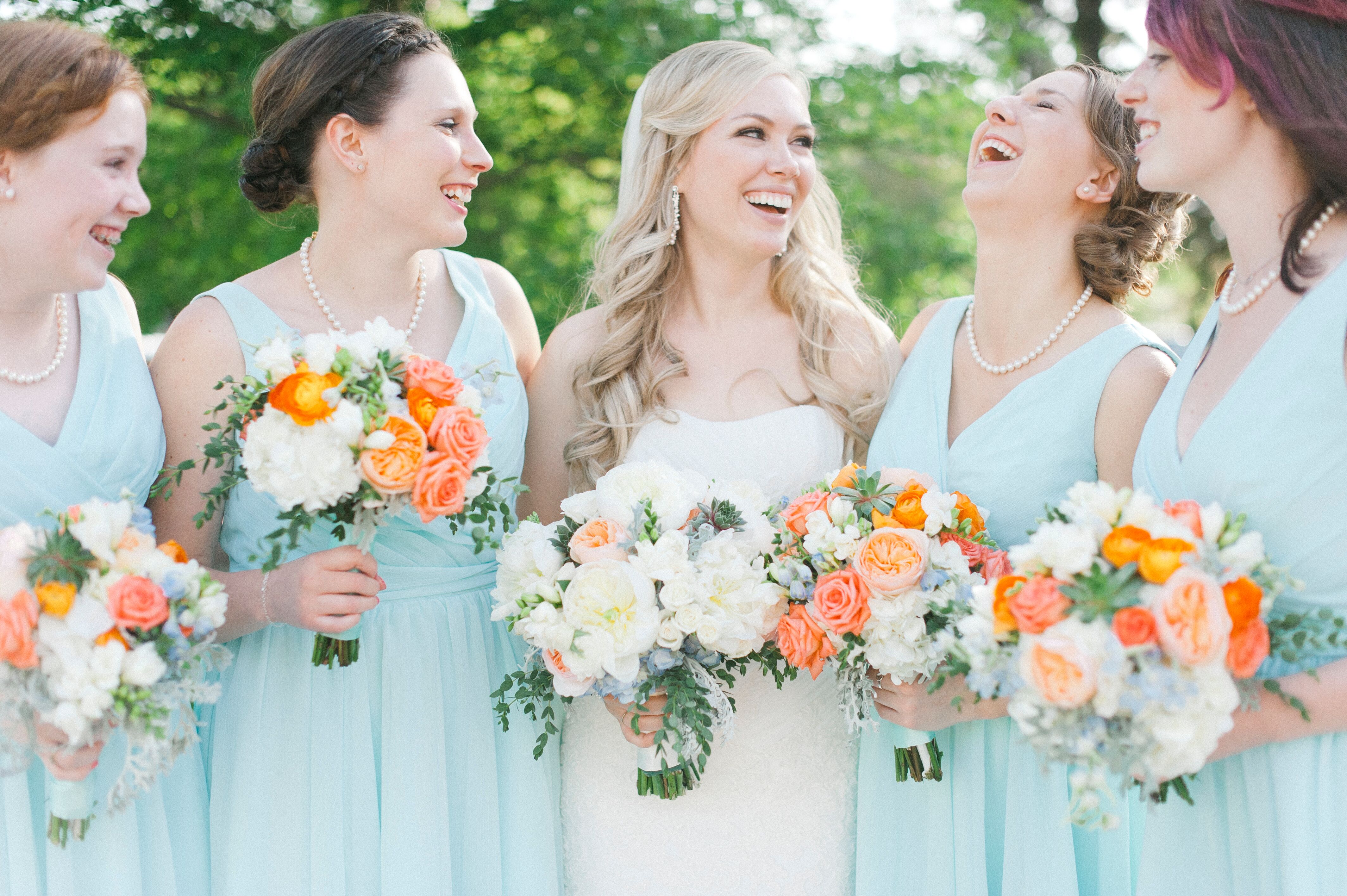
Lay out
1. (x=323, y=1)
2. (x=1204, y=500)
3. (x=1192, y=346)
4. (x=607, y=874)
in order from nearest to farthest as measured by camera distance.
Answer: (x=1204, y=500) → (x=1192, y=346) → (x=607, y=874) → (x=323, y=1)

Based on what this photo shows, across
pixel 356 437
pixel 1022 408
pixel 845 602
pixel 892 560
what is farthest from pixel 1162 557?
pixel 356 437

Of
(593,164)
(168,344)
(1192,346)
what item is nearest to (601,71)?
(593,164)

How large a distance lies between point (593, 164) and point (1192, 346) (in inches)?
237

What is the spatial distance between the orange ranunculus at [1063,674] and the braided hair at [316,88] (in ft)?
9.01

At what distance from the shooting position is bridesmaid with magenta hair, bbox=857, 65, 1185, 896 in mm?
3438

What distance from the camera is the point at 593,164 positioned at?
8.46 m

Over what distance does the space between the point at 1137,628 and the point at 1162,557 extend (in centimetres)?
16

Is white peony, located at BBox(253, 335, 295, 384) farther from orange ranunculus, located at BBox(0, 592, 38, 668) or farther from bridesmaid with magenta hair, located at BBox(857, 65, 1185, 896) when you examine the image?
bridesmaid with magenta hair, located at BBox(857, 65, 1185, 896)

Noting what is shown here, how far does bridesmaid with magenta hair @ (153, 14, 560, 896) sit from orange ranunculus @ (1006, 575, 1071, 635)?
169 centimetres

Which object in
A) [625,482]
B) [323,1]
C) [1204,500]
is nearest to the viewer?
[1204,500]

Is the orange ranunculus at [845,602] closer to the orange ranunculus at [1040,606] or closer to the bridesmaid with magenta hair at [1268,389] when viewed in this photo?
the orange ranunculus at [1040,606]

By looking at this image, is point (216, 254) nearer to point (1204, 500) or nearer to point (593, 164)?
point (593, 164)

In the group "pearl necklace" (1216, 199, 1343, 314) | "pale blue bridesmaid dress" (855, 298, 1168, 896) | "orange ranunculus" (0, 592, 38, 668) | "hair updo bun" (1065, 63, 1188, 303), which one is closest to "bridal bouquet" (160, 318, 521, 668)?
"orange ranunculus" (0, 592, 38, 668)

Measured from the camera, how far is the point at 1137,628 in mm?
2363
